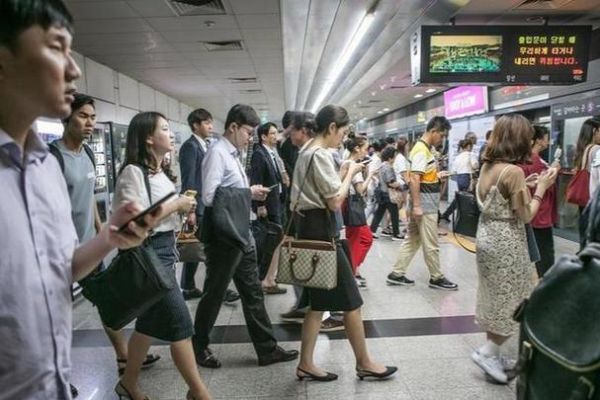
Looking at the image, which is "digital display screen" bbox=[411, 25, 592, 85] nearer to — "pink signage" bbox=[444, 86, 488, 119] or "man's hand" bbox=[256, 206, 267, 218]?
"man's hand" bbox=[256, 206, 267, 218]

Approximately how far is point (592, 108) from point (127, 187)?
644cm

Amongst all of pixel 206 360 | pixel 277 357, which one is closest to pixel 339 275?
pixel 277 357

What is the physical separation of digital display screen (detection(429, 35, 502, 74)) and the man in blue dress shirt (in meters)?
4.96

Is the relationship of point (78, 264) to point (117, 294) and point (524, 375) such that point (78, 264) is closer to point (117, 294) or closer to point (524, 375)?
point (117, 294)

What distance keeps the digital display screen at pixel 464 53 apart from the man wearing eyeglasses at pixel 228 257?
3.27 m

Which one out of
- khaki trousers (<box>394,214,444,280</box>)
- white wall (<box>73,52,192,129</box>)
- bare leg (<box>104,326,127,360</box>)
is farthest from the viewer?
white wall (<box>73,52,192,129</box>)

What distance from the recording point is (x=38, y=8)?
0.90 m

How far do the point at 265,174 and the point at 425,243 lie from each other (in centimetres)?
166

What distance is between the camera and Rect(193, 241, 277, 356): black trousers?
9.05 feet

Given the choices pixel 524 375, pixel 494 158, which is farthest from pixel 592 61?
pixel 524 375

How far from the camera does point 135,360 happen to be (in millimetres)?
2340

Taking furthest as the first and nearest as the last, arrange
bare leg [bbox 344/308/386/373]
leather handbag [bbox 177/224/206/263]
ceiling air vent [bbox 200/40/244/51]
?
ceiling air vent [bbox 200/40/244/51] < leather handbag [bbox 177/224/206/263] < bare leg [bbox 344/308/386/373]

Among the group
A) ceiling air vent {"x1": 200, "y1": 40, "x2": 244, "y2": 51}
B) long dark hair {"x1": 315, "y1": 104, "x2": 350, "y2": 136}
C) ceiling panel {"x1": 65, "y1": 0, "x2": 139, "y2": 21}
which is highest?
ceiling air vent {"x1": 200, "y1": 40, "x2": 244, "y2": 51}

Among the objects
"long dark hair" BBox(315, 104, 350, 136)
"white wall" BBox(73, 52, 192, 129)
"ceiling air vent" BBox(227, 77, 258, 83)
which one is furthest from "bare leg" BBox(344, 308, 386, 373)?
"ceiling air vent" BBox(227, 77, 258, 83)
